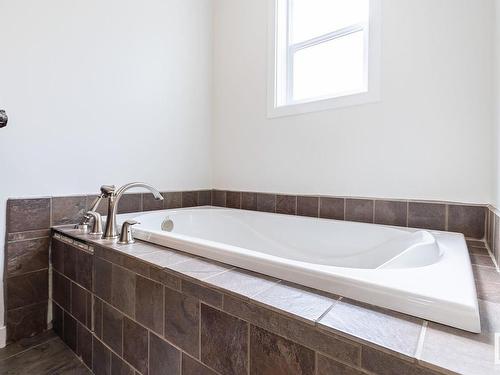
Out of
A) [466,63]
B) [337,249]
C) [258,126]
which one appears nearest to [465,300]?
[337,249]

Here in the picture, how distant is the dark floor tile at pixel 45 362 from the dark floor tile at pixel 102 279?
1.38 feet

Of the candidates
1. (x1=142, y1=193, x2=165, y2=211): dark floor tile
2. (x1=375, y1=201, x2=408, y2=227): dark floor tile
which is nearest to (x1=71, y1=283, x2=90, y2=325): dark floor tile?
(x1=142, y1=193, x2=165, y2=211): dark floor tile

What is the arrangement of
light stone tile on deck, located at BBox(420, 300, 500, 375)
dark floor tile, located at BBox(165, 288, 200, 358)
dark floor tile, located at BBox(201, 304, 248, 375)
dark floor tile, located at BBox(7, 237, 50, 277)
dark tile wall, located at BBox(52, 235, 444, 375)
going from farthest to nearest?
dark floor tile, located at BBox(7, 237, 50, 277)
dark floor tile, located at BBox(165, 288, 200, 358)
dark floor tile, located at BBox(201, 304, 248, 375)
dark tile wall, located at BBox(52, 235, 444, 375)
light stone tile on deck, located at BBox(420, 300, 500, 375)

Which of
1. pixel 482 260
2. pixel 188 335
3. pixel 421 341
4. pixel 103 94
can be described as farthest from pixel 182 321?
pixel 103 94

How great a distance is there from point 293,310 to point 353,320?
126 mm

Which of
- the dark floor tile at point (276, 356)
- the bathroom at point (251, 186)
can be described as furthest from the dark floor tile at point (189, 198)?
the dark floor tile at point (276, 356)

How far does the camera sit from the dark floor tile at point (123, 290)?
1007mm

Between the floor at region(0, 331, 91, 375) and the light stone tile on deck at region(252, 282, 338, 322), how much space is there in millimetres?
1124

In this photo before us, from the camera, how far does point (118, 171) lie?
186 centimetres

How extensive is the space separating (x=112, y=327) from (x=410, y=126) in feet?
5.79

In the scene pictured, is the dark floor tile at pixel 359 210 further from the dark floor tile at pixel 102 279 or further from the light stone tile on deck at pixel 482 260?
the dark floor tile at pixel 102 279

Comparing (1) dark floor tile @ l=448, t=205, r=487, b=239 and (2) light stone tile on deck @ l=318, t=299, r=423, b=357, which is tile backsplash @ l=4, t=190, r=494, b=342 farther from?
(2) light stone tile on deck @ l=318, t=299, r=423, b=357

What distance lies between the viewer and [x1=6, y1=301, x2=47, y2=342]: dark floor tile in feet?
4.70

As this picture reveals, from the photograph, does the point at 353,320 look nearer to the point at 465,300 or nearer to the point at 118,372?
the point at 465,300
